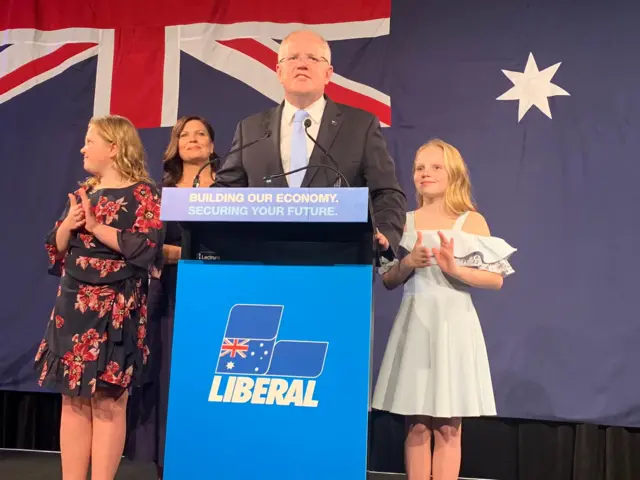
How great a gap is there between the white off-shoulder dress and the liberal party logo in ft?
3.50

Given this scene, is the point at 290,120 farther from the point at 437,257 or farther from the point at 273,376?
the point at 273,376

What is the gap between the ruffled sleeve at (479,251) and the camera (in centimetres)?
264

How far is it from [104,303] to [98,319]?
0.06 m

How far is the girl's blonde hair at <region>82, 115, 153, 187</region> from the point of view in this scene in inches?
101

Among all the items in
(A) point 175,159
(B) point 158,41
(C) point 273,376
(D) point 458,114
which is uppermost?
(B) point 158,41

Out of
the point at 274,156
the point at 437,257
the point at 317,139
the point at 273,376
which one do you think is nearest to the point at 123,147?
the point at 274,156

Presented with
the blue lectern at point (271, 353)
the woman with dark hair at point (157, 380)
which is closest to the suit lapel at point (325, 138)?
the blue lectern at point (271, 353)

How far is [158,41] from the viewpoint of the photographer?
4051 millimetres

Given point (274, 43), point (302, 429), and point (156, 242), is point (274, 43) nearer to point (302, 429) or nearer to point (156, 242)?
point (156, 242)

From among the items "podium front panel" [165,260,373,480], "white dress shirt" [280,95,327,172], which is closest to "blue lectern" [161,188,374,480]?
"podium front panel" [165,260,373,480]

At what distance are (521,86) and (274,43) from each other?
4.68 ft

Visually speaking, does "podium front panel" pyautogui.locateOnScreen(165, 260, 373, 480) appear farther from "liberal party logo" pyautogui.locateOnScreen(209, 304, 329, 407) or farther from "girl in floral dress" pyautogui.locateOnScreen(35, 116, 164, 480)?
"girl in floral dress" pyautogui.locateOnScreen(35, 116, 164, 480)

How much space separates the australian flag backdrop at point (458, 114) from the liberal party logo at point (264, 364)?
6.58ft

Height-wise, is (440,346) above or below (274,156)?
below
